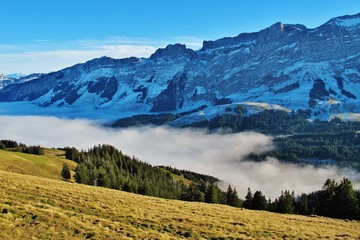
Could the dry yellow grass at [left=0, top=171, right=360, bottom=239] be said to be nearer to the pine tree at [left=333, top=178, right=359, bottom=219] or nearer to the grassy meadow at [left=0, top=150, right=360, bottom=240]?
the grassy meadow at [left=0, top=150, right=360, bottom=240]

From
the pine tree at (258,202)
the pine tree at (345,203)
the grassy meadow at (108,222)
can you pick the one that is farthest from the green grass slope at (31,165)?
the pine tree at (345,203)

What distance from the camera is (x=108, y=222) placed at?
33.5m

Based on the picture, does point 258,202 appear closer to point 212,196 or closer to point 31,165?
point 212,196

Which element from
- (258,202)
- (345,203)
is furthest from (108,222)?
(258,202)

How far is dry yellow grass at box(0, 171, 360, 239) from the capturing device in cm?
2910

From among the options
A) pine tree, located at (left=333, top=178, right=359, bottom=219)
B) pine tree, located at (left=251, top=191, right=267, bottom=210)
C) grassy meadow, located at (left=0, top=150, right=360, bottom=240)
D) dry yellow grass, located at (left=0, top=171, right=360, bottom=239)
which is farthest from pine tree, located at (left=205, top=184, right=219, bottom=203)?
dry yellow grass, located at (left=0, top=171, right=360, bottom=239)

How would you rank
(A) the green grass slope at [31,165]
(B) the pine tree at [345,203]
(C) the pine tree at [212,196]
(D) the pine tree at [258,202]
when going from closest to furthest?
1. (B) the pine tree at [345,203]
2. (A) the green grass slope at [31,165]
3. (D) the pine tree at [258,202]
4. (C) the pine tree at [212,196]

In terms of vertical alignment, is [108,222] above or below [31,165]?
below

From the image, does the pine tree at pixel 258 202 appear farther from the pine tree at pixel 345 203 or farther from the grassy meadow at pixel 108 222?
the grassy meadow at pixel 108 222

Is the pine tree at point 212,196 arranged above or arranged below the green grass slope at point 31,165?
below

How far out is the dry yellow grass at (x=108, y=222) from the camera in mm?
29103

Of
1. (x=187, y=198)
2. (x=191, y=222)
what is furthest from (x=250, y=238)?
(x=187, y=198)

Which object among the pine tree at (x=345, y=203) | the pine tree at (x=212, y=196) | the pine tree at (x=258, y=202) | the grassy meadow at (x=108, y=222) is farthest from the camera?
the pine tree at (x=212, y=196)

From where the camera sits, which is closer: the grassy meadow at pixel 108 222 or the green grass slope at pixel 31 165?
the grassy meadow at pixel 108 222
